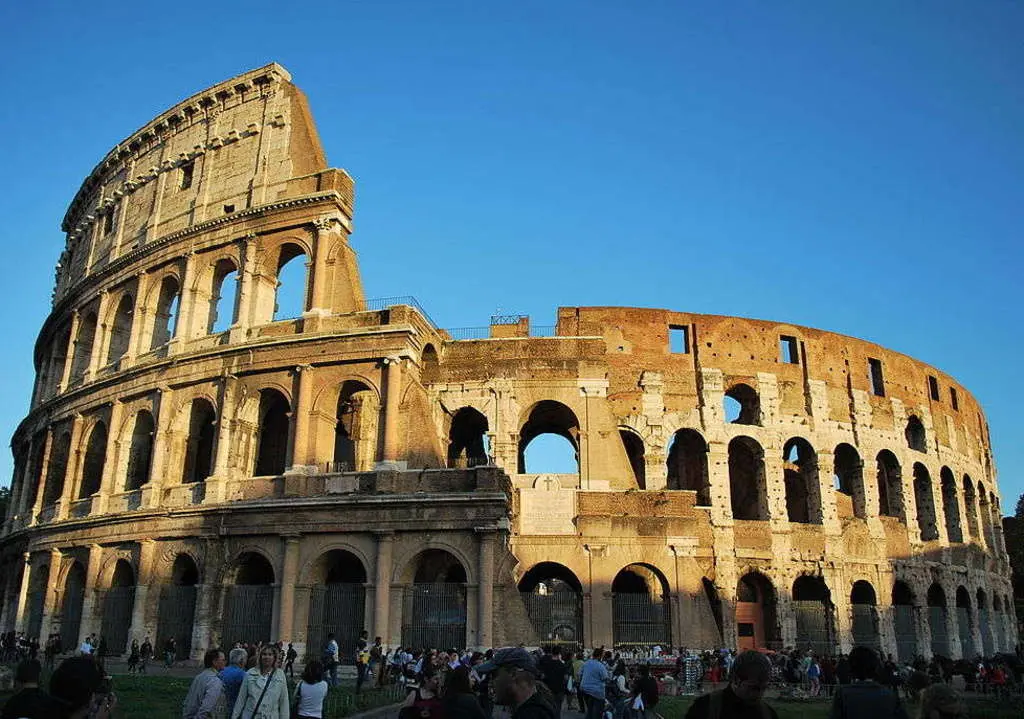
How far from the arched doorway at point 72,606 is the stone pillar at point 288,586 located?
706cm

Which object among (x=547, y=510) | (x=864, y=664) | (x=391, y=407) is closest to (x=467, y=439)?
(x=547, y=510)

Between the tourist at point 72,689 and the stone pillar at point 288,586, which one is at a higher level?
the stone pillar at point 288,586

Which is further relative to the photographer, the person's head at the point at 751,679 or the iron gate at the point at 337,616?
the iron gate at the point at 337,616

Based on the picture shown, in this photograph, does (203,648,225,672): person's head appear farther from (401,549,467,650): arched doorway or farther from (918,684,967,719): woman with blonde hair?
(401,549,467,650): arched doorway

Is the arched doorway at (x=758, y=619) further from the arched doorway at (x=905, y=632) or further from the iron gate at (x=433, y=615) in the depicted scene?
the iron gate at (x=433, y=615)

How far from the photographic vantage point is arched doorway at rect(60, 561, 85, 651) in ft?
77.9

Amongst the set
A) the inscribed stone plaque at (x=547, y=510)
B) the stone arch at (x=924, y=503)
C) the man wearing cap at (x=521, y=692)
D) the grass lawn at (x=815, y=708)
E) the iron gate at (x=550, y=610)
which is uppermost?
the stone arch at (x=924, y=503)

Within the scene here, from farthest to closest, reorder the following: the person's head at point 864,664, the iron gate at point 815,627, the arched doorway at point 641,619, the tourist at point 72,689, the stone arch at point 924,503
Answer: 1. the stone arch at point 924,503
2. the iron gate at point 815,627
3. the arched doorway at point 641,619
4. the person's head at point 864,664
5. the tourist at point 72,689

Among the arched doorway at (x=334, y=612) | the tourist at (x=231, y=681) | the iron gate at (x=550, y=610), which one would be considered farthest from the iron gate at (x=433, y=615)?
the tourist at (x=231, y=681)

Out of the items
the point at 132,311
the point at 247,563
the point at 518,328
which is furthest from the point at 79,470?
the point at 518,328

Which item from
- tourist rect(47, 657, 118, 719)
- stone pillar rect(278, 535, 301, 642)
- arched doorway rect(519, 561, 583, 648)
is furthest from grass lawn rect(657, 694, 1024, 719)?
tourist rect(47, 657, 118, 719)

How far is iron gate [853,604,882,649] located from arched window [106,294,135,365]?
80.7ft

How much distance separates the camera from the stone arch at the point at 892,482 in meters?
29.4

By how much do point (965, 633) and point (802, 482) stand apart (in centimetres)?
812
